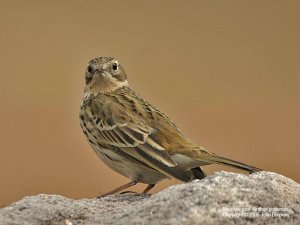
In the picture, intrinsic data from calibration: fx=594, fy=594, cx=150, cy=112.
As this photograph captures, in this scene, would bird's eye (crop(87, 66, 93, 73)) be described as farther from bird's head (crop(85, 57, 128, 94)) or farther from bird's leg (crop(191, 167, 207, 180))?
bird's leg (crop(191, 167, 207, 180))

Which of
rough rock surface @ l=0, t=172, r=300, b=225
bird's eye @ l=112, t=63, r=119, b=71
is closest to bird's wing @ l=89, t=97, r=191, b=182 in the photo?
bird's eye @ l=112, t=63, r=119, b=71

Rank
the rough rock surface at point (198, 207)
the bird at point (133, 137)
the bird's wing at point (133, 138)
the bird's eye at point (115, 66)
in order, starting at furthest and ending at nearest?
1. the bird's eye at point (115, 66)
2. the bird at point (133, 137)
3. the bird's wing at point (133, 138)
4. the rough rock surface at point (198, 207)

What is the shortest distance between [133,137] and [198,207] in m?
2.05

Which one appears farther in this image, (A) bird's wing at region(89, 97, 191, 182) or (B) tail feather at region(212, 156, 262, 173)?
(A) bird's wing at region(89, 97, 191, 182)

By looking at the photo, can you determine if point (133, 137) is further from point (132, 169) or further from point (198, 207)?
point (198, 207)

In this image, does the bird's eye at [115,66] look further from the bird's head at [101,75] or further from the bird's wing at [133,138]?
the bird's wing at [133,138]

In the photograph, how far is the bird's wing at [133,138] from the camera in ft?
17.2

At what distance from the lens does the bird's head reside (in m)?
6.75

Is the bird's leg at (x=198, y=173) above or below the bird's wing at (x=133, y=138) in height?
below

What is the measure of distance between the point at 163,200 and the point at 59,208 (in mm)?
758

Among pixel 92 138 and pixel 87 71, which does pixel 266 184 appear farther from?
pixel 87 71

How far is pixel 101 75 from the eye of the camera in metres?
6.75

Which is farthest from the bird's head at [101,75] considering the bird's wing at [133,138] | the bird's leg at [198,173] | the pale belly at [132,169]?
the bird's leg at [198,173]

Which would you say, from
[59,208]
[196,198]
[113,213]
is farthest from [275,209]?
[59,208]
